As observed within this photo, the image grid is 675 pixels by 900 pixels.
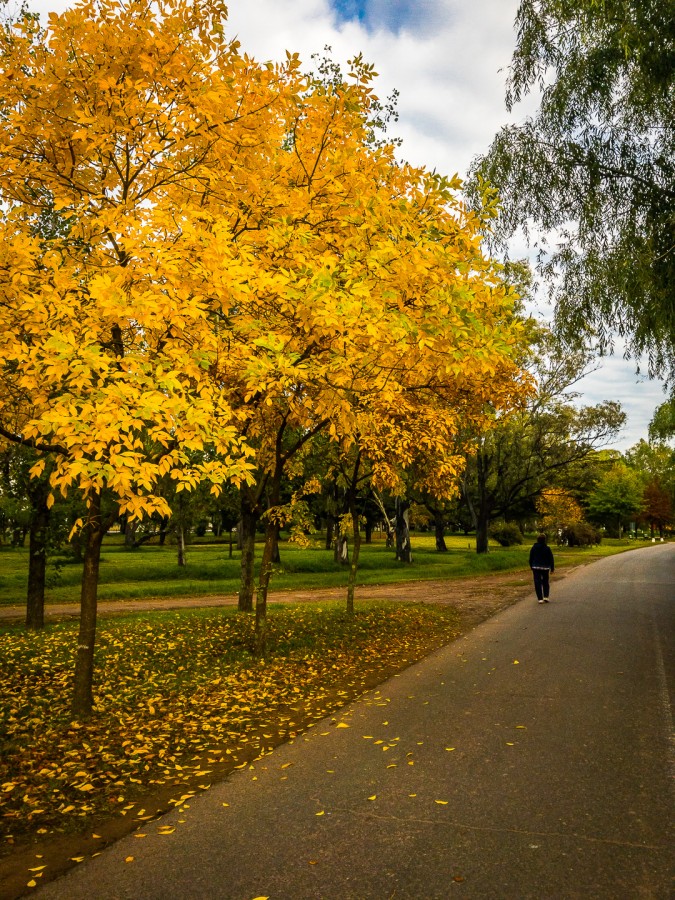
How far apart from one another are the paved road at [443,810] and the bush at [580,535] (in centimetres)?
6129

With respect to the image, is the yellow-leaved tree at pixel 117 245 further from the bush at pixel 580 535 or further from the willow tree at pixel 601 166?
the bush at pixel 580 535

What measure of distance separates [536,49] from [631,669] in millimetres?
9912

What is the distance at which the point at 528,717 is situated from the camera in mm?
6664

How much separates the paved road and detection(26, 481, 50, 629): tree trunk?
26.0 ft

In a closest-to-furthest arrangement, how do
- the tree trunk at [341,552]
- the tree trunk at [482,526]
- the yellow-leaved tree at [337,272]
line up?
the yellow-leaved tree at [337,272] < the tree trunk at [341,552] < the tree trunk at [482,526]

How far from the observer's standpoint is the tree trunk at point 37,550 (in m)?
12.3

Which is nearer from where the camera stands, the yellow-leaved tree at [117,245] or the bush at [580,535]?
the yellow-leaved tree at [117,245]

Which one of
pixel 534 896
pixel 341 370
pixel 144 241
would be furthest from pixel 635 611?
pixel 144 241

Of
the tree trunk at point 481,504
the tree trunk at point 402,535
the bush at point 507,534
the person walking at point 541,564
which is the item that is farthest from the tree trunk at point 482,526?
the bush at point 507,534

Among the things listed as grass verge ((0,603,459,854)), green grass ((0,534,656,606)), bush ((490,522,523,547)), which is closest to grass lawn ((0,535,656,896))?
grass verge ((0,603,459,854))

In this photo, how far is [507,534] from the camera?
6038 centimetres

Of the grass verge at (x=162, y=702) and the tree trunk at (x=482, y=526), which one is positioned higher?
the tree trunk at (x=482, y=526)

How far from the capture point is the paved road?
11.7ft

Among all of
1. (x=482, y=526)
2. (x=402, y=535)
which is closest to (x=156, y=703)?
(x=402, y=535)
